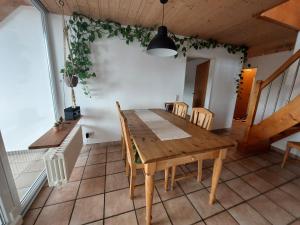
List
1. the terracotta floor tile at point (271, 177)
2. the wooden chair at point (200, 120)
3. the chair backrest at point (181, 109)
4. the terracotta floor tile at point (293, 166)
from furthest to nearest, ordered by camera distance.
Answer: the chair backrest at point (181, 109), the terracotta floor tile at point (293, 166), the terracotta floor tile at point (271, 177), the wooden chair at point (200, 120)

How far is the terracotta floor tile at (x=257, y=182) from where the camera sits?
72.9 inches

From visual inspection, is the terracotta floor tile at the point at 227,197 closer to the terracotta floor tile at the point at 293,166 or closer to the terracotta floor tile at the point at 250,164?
the terracotta floor tile at the point at 250,164

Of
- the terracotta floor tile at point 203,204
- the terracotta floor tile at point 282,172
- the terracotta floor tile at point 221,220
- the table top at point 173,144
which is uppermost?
the table top at point 173,144

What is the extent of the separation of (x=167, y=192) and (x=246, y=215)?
87 cm

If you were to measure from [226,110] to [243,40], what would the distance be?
72.4 inches

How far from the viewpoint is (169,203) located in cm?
157

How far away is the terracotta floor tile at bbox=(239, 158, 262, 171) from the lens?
2.29 metres

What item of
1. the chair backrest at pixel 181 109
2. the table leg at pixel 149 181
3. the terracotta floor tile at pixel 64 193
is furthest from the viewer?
the chair backrest at pixel 181 109

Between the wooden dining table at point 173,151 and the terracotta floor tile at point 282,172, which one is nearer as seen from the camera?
the wooden dining table at point 173,151

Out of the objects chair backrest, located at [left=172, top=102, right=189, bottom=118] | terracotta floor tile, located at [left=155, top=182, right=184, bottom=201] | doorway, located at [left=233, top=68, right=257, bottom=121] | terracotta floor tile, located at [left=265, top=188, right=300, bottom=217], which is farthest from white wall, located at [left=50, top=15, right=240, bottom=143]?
doorway, located at [left=233, top=68, right=257, bottom=121]

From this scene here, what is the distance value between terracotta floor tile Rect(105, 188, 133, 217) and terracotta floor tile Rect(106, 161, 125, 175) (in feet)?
1.40

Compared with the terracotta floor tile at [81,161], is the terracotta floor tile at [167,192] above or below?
below

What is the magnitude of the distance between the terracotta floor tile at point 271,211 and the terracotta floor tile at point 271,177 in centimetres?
46

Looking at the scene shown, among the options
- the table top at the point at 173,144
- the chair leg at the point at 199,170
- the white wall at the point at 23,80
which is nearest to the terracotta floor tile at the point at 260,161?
the chair leg at the point at 199,170
